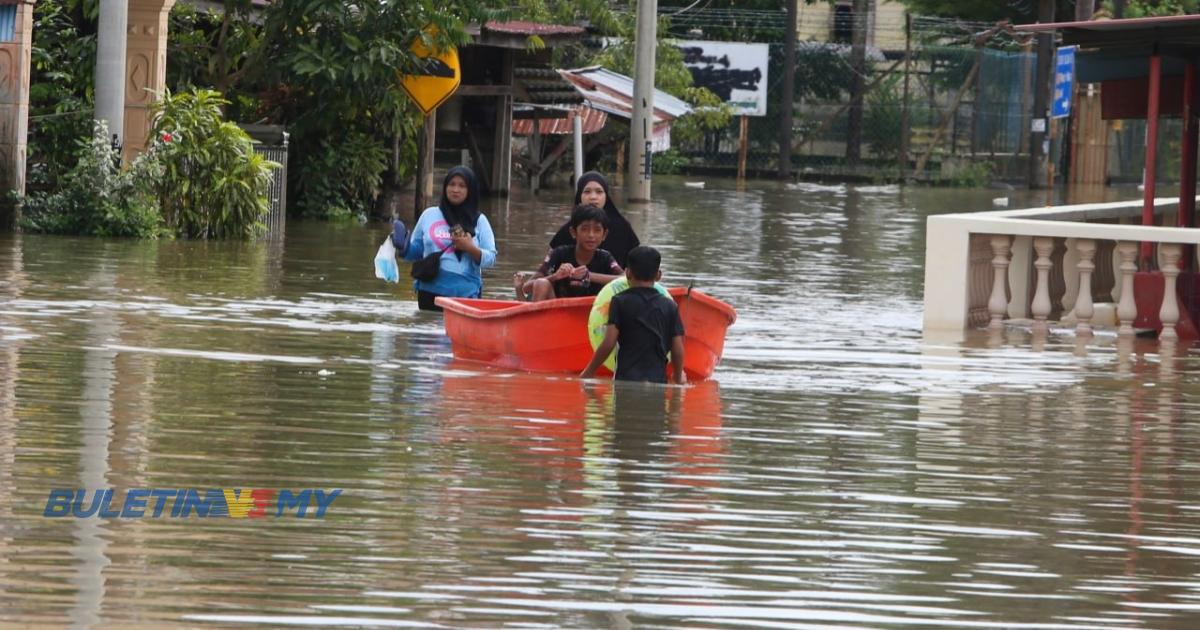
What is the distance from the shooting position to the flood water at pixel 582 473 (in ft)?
23.7

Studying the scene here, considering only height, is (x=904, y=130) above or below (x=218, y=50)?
above

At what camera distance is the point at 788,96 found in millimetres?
50812

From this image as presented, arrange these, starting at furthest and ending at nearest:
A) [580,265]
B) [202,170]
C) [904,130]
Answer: [904,130] → [202,170] → [580,265]

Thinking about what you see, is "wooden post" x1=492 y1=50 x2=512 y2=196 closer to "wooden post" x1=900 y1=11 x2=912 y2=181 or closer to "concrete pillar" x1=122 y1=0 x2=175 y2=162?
"concrete pillar" x1=122 y1=0 x2=175 y2=162

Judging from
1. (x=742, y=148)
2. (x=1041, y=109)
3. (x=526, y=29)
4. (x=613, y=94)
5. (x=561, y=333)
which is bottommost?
(x=561, y=333)

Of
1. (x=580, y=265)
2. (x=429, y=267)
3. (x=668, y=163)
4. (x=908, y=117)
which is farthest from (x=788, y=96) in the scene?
(x=580, y=265)

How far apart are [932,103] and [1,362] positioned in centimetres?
4160

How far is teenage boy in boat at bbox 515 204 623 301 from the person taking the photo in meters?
13.6

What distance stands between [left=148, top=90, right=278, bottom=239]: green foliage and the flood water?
6.33 meters

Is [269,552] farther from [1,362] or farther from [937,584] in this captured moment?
[1,362]

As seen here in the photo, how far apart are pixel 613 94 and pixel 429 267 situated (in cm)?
2906

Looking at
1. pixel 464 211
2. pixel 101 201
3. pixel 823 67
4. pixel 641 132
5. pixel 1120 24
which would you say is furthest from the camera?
pixel 823 67

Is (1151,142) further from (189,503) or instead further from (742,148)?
(742,148)

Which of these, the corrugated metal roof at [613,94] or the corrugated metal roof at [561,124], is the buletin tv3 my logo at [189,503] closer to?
the corrugated metal roof at [613,94]
